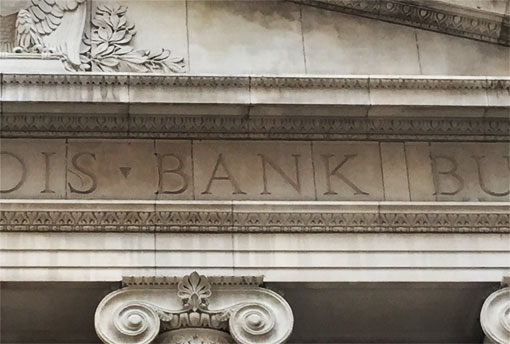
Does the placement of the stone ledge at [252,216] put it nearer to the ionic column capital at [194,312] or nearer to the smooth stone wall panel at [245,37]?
the ionic column capital at [194,312]

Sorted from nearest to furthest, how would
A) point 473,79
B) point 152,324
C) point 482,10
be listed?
point 152,324, point 473,79, point 482,10

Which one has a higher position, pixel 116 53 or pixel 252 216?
pixel 116 53

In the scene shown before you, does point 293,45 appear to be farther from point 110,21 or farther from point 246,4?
point 110,21

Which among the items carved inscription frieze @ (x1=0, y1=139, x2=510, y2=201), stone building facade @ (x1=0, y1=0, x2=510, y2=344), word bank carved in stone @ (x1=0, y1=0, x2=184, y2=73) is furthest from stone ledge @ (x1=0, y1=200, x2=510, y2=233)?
word bank carved in stone @ (x1=0, y1=0, x2=184, y2=73)

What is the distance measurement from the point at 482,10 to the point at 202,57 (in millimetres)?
3319

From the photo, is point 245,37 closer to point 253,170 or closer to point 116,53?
point 116,53

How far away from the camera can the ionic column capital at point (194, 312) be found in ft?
54.7

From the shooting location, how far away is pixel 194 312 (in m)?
16.8

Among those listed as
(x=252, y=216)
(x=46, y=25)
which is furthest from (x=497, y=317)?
(x=46, y=25)

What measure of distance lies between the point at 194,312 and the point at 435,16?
15.9ft

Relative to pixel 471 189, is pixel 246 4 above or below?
above

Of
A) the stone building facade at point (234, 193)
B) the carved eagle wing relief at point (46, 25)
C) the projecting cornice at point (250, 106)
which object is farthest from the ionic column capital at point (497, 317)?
the carved eagle wing relief at point (46, 25)

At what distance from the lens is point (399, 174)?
1803 centimetres

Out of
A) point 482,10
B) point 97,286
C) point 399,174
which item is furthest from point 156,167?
point 482,10
